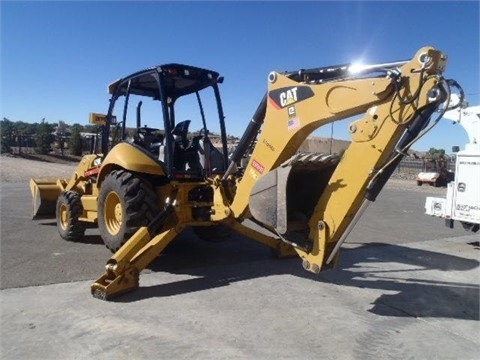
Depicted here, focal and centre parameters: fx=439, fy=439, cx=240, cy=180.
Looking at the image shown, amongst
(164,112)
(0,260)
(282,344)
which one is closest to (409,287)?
(282,344)

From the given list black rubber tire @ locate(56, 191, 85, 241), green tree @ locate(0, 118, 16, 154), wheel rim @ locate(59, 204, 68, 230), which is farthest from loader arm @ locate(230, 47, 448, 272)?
green tree @ locate(0, 118, 16, 154)

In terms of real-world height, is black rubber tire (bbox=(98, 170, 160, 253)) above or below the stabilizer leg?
above

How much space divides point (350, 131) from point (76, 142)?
3496cm

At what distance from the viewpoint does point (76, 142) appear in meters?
35.9

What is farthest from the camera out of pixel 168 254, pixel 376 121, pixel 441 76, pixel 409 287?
pixel 168 254

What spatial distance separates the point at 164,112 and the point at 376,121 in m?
3.04

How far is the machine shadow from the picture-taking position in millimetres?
4938

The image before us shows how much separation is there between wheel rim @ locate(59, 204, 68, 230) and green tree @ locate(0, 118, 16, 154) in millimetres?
28768

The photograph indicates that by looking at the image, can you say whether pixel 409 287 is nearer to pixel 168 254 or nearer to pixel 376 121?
pixel 376 121

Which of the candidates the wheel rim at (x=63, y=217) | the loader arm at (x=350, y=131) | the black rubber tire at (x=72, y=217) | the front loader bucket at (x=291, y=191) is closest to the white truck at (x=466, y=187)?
the front loader bucket at (x=291, y=191)

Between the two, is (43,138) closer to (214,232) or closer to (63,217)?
(63,217)

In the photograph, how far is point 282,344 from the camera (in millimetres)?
3748

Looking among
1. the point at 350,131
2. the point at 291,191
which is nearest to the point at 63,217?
the point at 291,191

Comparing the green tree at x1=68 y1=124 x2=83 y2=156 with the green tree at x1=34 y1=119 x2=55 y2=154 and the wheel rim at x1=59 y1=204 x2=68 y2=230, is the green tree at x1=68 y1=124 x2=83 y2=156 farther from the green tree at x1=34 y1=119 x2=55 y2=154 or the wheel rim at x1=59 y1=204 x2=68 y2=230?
the wheel rim at x1=59 y1=204 x2=68 y2=230
